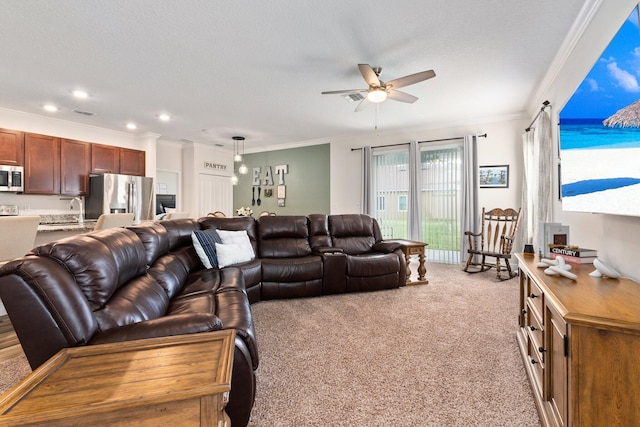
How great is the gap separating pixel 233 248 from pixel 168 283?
1182 millimetres

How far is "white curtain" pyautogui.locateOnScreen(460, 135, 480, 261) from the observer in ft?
17.4

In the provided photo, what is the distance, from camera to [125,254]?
178 centimetres

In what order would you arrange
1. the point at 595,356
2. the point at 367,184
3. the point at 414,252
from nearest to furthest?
the point at 595,356 < the point at 414,252 < the point at 367,184

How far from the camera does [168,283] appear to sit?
88.7 inches

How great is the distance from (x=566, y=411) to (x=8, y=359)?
3320 millimetres

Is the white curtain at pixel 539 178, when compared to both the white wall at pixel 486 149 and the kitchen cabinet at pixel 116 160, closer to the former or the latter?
the white wall at pixel 486 149

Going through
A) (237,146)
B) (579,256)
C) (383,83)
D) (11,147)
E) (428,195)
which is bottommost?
Answer: (579,256)

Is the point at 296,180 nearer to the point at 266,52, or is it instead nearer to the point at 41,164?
the point at 266,52

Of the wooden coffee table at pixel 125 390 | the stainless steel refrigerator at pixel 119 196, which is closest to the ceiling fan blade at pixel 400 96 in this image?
the wooden coffee table at pixel 125 390

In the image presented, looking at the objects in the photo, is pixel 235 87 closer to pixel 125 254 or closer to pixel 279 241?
pixel 279 241

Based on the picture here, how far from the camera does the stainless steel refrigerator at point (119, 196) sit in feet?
17.4

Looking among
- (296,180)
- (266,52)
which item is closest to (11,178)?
(266,52)

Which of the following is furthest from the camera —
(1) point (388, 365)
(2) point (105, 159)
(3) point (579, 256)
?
(2) point (105, 159)

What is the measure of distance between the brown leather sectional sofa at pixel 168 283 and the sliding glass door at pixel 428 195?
2.05m
